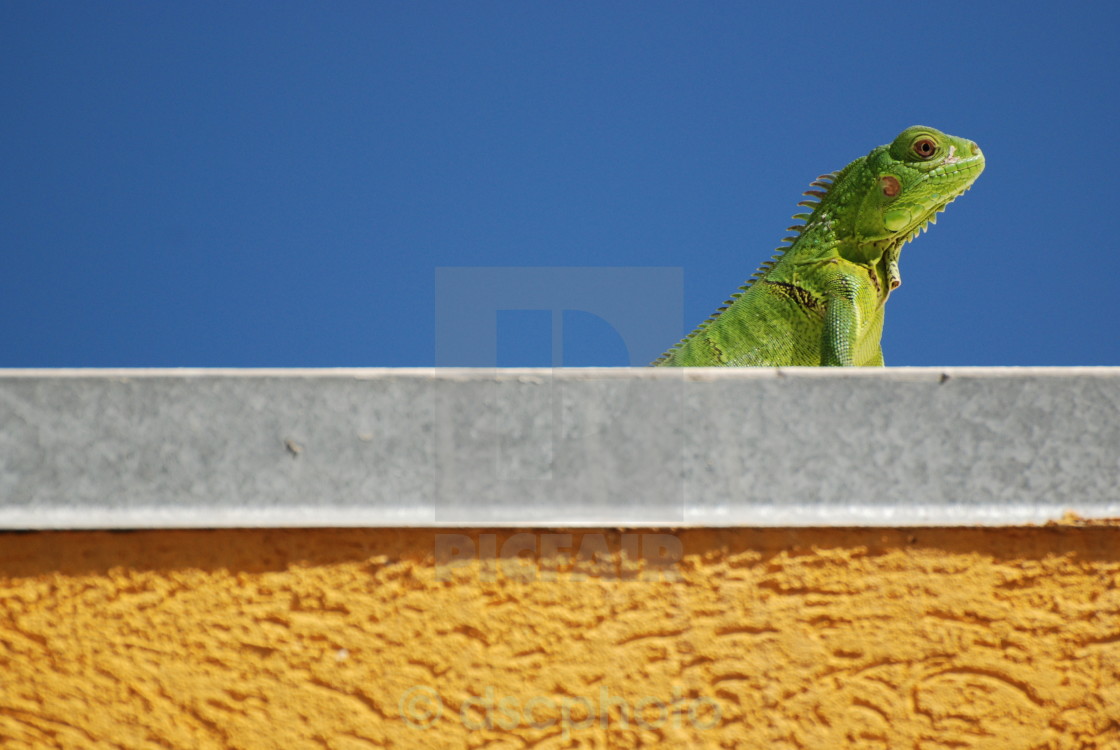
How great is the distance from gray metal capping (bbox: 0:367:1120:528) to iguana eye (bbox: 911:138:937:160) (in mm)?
3092

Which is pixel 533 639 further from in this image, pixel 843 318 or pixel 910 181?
pixel 910 181

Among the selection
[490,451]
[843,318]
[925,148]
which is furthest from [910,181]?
[490,451]

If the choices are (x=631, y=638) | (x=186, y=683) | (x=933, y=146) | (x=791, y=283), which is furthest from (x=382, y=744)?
(x=933, y=146)

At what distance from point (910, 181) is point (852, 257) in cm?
48

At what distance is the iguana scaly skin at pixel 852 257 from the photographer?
15.3ft

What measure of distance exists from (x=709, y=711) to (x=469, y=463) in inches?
30.0

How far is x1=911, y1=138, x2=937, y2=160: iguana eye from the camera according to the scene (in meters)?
4.66

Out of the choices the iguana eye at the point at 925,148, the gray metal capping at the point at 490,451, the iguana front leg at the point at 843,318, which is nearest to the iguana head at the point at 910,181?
the iguana eye at the point at 925,148

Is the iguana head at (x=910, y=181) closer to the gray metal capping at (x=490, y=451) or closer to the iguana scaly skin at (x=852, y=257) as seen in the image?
the iguana scaly skin at (x=852, y=257)

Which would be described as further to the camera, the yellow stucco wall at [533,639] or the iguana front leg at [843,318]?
the iguana front leg at [843,318]

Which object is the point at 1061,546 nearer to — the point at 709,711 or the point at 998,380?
the point at 998,380

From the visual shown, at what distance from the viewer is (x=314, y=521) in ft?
6.27

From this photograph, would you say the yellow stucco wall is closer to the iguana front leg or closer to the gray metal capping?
the gray metal capping

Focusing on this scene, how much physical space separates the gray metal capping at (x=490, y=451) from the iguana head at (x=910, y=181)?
9.81 ft
